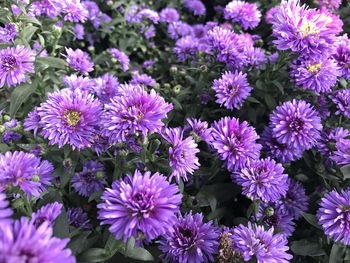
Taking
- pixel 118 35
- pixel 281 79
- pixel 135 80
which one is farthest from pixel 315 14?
pixel 118 35

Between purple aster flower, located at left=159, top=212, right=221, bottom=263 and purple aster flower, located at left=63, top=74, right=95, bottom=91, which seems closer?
purple aster flower, located at left=159, top=212, right=221, bottom=263

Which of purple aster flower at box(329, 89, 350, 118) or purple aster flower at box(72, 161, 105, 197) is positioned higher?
purple aster flower at box(329, 89, 350, 118)

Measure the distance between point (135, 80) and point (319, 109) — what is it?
1311 mm

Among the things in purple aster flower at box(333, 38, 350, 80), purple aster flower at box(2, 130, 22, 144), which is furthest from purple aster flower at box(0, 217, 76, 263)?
purple aster flower at box(333, 38, 350, 80)

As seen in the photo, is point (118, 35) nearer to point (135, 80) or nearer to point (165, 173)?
point (135, 80)

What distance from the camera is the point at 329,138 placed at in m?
1.86

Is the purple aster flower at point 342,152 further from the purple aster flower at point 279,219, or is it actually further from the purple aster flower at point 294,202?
the purple aster flower at point 279,219

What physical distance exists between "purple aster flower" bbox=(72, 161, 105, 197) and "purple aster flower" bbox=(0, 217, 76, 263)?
100 cm

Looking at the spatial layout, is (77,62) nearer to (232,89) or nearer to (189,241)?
(232,89)

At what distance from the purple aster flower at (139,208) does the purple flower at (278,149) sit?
948 mm

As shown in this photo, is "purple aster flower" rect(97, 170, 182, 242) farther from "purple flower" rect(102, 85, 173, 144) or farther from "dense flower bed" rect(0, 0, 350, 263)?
"purple flower" rect(102, 85, 173, 144)

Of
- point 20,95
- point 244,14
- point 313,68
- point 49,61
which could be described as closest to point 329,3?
point 244,14

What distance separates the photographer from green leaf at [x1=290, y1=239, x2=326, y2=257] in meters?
1.68

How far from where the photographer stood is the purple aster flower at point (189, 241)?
4.61 ft
